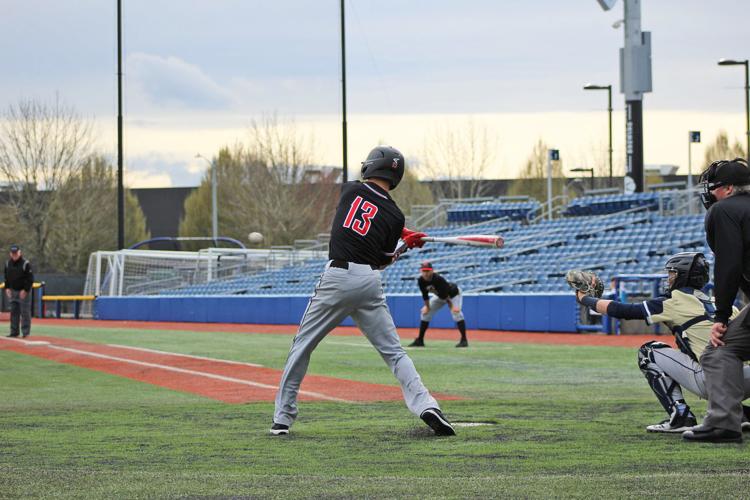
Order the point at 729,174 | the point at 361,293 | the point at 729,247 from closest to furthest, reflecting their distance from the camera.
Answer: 1. the point at 729,247
2. the point at 729,174
3. the point at 361,293

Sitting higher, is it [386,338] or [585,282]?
[585,282]

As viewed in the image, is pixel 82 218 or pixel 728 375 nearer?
pixel 728 375

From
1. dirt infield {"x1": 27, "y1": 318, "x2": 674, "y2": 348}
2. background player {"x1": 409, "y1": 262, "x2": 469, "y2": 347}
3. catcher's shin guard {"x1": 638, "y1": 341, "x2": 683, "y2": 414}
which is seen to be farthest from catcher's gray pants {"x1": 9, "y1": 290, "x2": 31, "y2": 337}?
catcher's shin guard {"x1": 638, "y1": 341, "x2": 683, "y2": 414}

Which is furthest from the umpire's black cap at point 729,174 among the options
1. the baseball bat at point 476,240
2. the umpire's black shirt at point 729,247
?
the baseball bat at point 476,240

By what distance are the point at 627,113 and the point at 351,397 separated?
78.1 ft

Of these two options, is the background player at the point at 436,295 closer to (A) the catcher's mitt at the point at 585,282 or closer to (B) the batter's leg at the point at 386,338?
(B) the batter's leg at the point at 386,338

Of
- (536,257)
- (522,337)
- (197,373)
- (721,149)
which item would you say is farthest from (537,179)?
(197,373)

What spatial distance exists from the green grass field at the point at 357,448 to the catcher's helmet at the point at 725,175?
1.74 m

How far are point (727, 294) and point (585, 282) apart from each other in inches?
43.9

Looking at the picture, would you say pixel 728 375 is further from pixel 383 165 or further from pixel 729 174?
pixel 383 165

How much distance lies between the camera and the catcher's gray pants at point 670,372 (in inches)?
332

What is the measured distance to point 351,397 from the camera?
12281mm

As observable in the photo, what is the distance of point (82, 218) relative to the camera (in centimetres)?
6525

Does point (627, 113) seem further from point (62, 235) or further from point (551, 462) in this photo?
point (62, 235)
